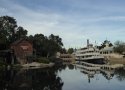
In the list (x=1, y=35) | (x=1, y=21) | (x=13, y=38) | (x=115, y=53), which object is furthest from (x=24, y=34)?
(x=115, y=53)

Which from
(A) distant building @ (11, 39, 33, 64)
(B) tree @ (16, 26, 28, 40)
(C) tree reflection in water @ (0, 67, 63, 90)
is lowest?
(C) tree reflection in water @ (0, 67, 63, 90)

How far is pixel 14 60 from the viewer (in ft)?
310

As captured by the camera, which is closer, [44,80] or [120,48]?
[44,80]

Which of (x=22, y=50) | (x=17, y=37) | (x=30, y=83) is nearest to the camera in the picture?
(x=30, y=83)

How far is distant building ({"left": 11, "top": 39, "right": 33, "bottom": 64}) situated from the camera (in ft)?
312

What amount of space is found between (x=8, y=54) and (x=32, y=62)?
8.57 meters

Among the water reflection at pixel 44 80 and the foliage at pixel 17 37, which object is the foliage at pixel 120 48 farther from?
the water reflection at pixel 44 80

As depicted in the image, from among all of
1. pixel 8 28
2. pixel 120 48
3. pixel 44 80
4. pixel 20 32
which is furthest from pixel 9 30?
pixel 44 80

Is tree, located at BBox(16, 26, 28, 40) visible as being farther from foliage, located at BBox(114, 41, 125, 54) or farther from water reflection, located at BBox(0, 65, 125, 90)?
water reflection, located at BBox(0, 65, 125, 90)

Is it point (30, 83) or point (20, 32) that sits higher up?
point (20, 32)

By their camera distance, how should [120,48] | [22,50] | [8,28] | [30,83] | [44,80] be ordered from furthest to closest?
[120,48] → [8,28] → [22,50] → [44,80] → [30,83]

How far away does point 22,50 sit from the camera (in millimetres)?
96938

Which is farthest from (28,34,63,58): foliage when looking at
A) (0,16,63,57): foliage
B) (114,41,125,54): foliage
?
(114,41,125,54): foliage

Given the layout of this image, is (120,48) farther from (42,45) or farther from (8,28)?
(8,28)
